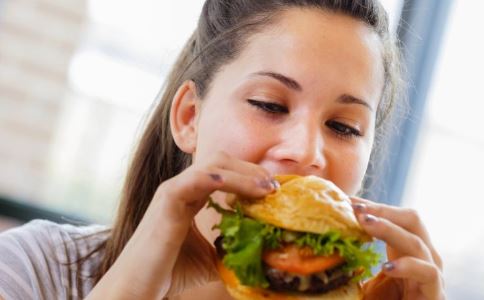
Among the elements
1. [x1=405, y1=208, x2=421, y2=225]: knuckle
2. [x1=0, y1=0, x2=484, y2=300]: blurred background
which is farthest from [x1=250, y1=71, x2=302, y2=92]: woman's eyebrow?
[x1=0, y1=0, x2=484, y2=300]: blurred background

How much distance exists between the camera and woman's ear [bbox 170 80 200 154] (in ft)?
7.16

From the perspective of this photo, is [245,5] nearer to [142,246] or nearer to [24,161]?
[142,246]

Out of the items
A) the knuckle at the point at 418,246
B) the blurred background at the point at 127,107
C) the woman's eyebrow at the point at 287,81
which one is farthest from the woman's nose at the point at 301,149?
the blurred background at the point at 127,107

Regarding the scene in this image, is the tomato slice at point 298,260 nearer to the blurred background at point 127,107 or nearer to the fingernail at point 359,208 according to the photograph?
the fingernail at point 359,208

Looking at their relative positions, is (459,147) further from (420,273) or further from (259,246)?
(259,246)

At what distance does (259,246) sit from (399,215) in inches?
17.0

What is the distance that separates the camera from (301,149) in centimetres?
180

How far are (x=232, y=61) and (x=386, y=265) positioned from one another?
850 mm

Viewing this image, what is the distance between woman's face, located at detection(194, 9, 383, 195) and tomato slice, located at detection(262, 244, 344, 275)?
0.30 metres

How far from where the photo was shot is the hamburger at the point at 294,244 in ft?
5.06

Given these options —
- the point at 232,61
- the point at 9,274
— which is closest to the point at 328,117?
the point at 232,61

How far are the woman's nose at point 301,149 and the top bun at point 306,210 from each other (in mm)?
155

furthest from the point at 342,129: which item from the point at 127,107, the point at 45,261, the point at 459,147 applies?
the point at 459,147

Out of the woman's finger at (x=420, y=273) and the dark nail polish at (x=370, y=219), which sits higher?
the dark nail polish at (x=370, y=219)
